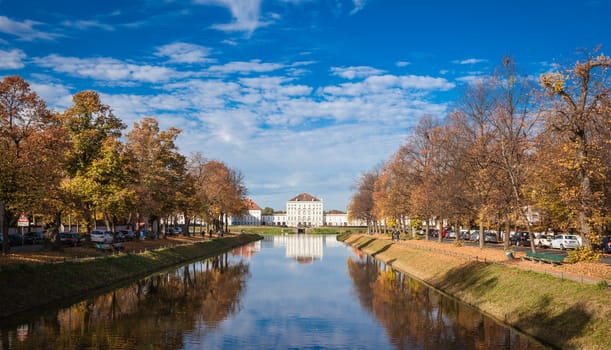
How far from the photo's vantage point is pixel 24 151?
3331cm

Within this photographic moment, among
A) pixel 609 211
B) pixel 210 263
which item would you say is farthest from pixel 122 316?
pixel 210 263

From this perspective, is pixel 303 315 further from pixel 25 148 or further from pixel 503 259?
pixel 25 148

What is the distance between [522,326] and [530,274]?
5.51 meters

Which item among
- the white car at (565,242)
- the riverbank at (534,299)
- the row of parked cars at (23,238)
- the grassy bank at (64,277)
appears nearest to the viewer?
the riverbank at (534,299)

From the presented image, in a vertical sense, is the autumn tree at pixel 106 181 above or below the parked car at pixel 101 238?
above

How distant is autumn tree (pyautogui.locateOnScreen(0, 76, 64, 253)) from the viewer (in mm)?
32062

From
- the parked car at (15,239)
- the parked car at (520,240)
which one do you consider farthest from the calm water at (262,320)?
the parked car at (520,240)

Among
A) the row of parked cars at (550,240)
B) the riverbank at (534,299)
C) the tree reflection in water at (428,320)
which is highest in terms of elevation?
the row of parked cars at (550,240)

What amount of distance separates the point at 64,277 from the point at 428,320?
2302 centimetres

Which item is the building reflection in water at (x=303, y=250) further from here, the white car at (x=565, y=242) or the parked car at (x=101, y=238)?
the white car at (x=565, y=242)

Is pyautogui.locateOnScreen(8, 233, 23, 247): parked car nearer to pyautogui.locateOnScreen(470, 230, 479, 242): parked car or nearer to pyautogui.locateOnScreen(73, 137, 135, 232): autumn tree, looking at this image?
pyautogui.locateOnScreen(73, 137, 135, 232): autumn tree

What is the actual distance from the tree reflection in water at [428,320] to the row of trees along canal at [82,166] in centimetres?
2281

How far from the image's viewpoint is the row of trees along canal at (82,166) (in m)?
33.2

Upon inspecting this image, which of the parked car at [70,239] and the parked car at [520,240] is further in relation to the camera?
the parked car at [520,240]
